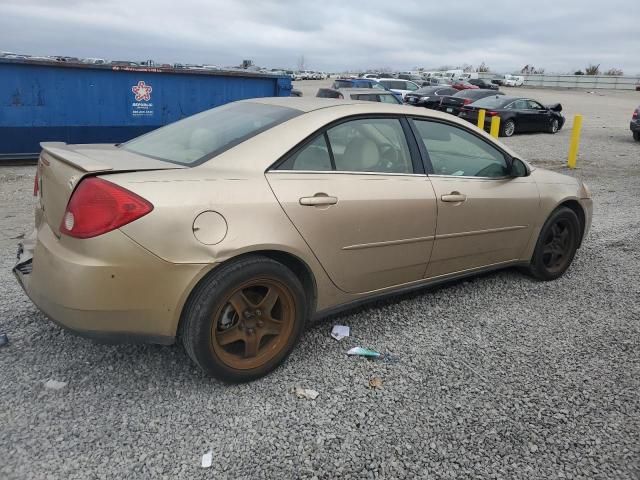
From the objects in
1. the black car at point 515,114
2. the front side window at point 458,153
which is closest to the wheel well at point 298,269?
the front side window at point 458,153

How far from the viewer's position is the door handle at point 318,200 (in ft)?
9.63

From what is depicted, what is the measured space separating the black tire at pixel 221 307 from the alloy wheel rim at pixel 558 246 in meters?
2.57

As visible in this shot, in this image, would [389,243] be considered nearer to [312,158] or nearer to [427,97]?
[312,158]

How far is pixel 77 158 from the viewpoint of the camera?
9.29ft

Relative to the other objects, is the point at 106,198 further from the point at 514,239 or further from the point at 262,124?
the point at 514,239

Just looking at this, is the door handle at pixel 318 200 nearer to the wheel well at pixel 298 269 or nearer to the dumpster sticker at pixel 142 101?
the wheel well at pixel 298 269

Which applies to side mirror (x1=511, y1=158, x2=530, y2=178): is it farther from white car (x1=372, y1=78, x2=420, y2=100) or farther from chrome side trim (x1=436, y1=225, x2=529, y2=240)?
white car (x1=372, y1=78, x2=420, y2=100)

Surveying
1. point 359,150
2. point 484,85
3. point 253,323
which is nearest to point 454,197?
point 359,150

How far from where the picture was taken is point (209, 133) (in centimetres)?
326

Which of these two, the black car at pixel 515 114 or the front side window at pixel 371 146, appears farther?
the black car at pixel 515 114

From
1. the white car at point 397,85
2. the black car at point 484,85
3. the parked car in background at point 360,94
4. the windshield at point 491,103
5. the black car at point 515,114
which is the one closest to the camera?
the parked car in background at point 360,94

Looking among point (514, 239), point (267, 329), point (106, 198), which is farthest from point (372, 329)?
point (106, 198)

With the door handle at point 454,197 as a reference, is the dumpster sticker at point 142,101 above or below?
above

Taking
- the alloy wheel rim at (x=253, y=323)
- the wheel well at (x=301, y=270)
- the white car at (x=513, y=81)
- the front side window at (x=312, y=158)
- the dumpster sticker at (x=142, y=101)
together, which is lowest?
the alloy wheel rim at (x=253, y=323)
